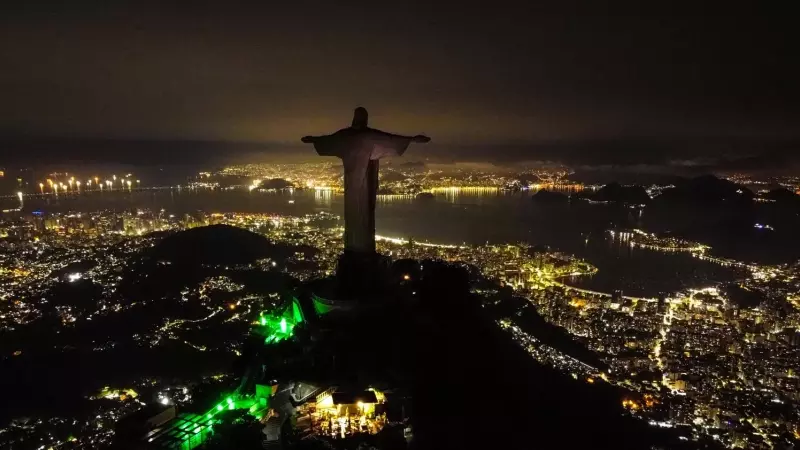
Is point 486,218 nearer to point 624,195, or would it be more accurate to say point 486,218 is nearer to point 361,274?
point 624,195

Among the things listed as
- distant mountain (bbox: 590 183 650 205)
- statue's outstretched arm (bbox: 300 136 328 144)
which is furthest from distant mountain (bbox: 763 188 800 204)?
statue's outstretched arm (bbox: 300 136 328 144)

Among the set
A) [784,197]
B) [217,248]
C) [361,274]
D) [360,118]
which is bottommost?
[217,248]

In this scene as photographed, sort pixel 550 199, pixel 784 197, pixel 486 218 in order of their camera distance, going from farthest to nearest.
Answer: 1. pixel 550 199
2. pixel 784 197
3. pixel 486 218

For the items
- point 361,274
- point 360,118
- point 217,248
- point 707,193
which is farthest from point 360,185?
point 707,193

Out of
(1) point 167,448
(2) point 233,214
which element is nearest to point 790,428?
(1) point 167,448

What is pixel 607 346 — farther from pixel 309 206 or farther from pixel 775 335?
pixel 309 206

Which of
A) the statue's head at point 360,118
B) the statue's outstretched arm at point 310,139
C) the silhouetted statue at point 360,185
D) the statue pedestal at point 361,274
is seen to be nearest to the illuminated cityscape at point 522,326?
the statue pedestal at point 361,274
